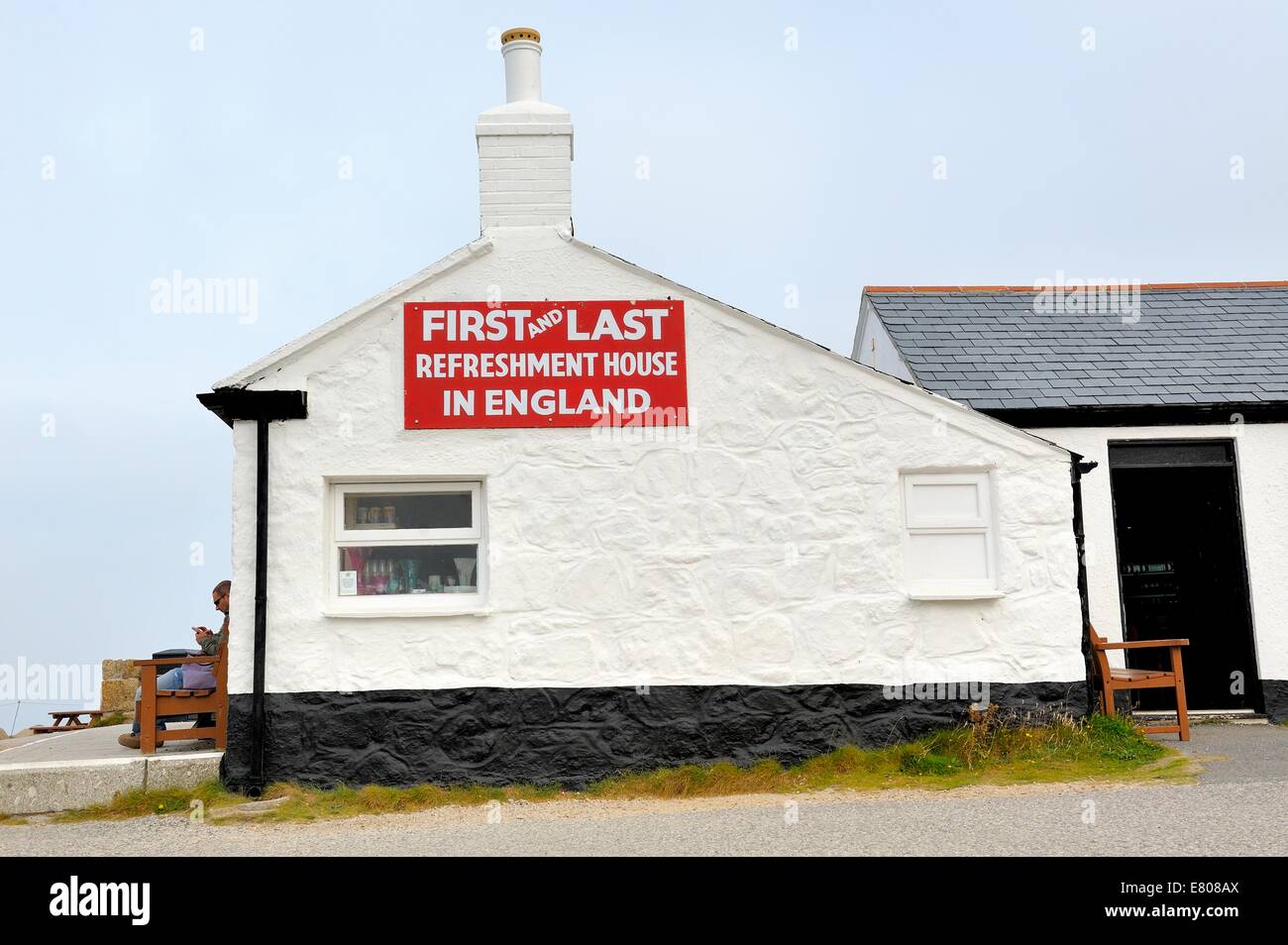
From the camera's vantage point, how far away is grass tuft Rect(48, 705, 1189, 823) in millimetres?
9062

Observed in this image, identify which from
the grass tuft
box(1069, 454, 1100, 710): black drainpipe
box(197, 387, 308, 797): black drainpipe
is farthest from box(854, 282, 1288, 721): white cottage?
box(197, 387, 308, 797): black drainpipe

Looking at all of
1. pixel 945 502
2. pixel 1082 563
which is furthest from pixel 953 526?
pixel 1082 563

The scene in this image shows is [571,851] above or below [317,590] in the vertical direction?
below

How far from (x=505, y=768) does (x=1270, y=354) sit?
10.0 m

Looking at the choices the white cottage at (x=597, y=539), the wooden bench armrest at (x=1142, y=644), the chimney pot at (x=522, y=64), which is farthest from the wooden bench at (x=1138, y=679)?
the chimney pot at (x=522, y=64)

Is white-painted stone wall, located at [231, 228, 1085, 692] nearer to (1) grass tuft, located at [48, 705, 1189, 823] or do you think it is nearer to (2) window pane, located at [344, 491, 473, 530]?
(2) window pane, located at [344, 491, 473, 530]

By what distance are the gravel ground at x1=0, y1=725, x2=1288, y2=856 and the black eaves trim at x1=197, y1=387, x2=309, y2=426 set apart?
3227 mm

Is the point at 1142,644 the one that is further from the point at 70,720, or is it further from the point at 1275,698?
the point at 70,720

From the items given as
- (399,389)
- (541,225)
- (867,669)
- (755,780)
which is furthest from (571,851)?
(541,225)

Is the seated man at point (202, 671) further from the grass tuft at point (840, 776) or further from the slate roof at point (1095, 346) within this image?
the slate roof at point (1095, 346)

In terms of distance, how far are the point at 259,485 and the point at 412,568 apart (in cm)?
142
